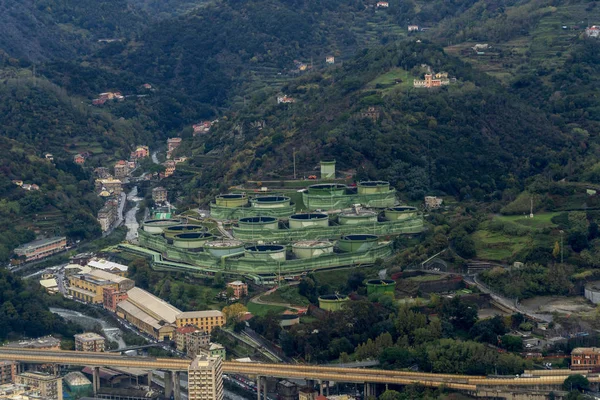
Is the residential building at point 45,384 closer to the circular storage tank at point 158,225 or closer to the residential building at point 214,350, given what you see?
the residential building at point 214,350

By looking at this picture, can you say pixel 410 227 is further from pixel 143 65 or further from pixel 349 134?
pixel 143 65

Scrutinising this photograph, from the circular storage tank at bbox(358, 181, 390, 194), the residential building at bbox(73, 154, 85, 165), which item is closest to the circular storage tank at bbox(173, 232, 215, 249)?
the circular storage tank at bbox(358, 181, 390, 194)

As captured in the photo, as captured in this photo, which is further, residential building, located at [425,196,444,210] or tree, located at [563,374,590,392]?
residential building, located at [425,196,444,210]

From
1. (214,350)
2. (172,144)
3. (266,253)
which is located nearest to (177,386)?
(214,350)

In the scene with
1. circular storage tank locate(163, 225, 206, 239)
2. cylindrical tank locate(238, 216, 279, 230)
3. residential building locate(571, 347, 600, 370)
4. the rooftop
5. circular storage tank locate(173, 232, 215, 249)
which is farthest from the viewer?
circular storage tank locate(163, 225, 206, 239)

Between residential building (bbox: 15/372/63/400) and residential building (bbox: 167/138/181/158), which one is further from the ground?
residential building (bbox: 167/138/181/158)

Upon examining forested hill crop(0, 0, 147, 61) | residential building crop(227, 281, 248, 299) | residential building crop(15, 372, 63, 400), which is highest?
forested hill crop(0, 0, 147, 61)

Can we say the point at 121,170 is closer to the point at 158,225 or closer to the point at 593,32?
the point at 158,225

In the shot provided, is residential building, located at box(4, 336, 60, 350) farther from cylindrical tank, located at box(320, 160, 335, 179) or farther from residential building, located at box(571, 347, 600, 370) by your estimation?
cylindrical tank, located at box(320, 160, 335, 179)
